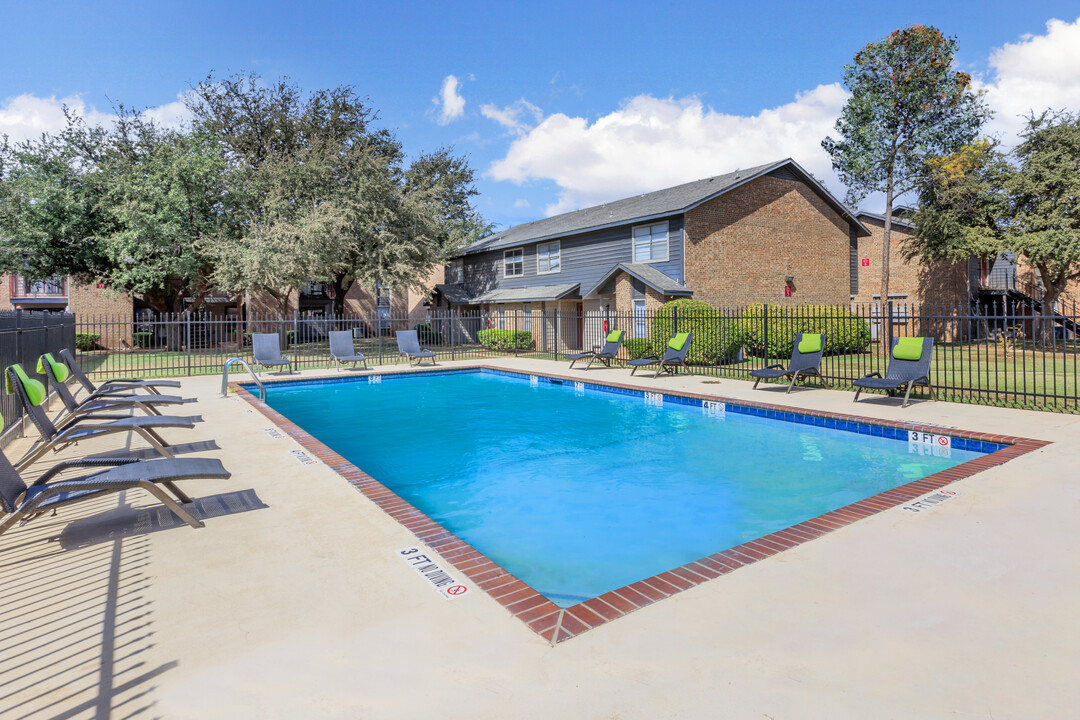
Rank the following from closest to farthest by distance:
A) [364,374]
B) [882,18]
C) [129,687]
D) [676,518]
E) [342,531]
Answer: [129,687], [342,531], [676,518], [364,374], [882,18]

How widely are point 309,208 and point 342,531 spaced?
25215mm

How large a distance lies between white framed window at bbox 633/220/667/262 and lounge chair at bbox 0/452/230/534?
19059 mm

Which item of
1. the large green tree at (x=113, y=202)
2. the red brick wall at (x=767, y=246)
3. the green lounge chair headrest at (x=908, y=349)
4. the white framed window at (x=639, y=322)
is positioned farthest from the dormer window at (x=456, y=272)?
the green lounge chair headrest at (x=908, y=349)

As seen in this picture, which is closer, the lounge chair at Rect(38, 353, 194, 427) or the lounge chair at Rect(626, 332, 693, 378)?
the lounge chair at Rect(38, 353, 194, 427)

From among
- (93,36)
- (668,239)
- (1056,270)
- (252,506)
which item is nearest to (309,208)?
(93,36)

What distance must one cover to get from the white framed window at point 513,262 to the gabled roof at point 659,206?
0.61 m

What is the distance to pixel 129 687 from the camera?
2.38 meters

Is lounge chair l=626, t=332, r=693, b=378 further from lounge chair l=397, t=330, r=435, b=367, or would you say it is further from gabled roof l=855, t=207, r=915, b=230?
gabled roof l=855, t=207, r=915, b=230

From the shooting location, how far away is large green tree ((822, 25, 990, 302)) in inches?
936

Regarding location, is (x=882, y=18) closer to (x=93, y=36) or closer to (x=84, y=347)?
(x=93, y=36)

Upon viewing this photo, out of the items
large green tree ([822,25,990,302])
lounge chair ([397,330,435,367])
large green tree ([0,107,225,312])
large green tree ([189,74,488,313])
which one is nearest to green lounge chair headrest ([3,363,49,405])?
lounge chair ([397,330,435,367])

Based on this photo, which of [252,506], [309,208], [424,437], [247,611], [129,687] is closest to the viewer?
[129,687]

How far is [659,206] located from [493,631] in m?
21.2

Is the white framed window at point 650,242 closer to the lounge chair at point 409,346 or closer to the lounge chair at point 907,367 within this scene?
the lounge chair at point 409,346
